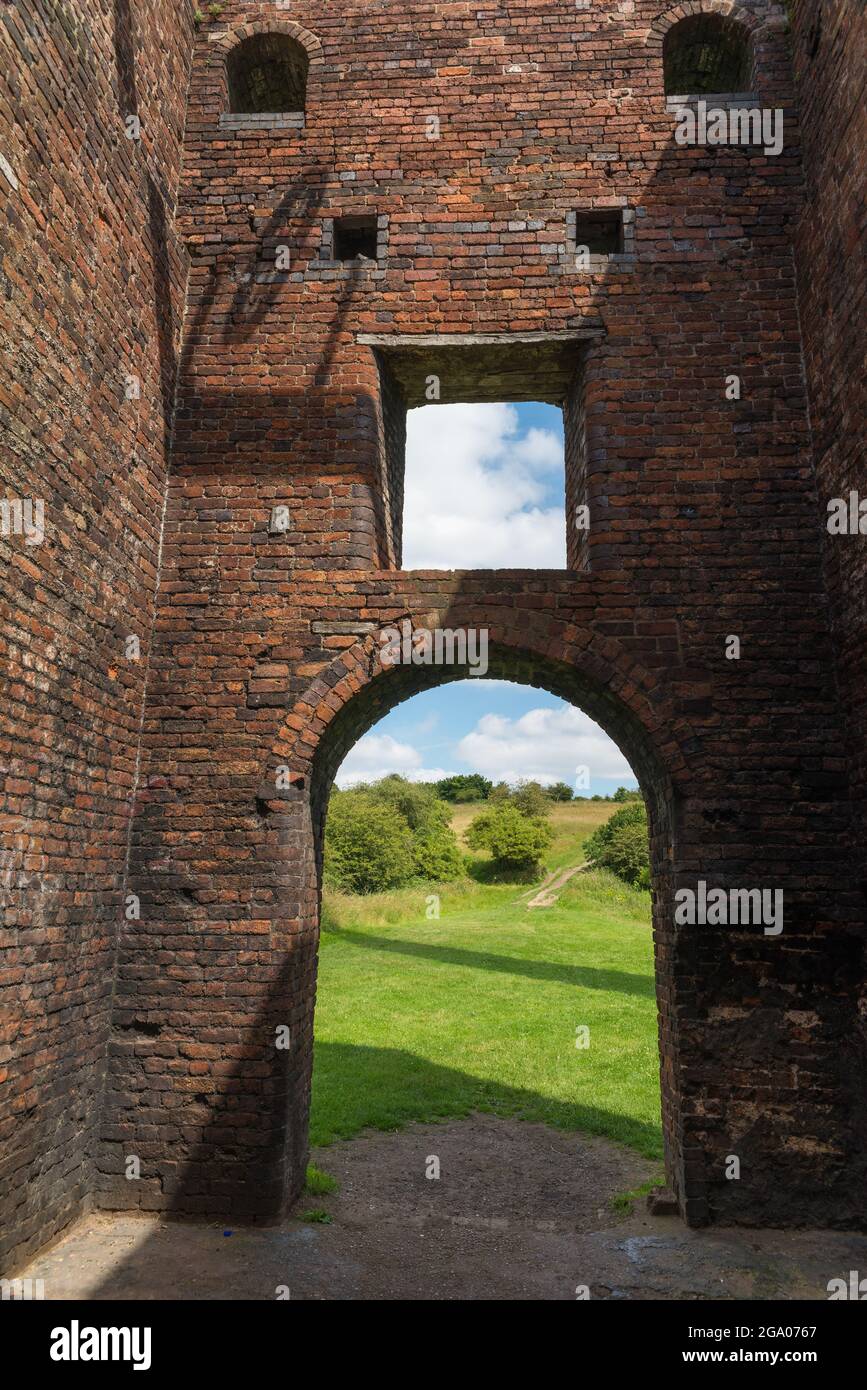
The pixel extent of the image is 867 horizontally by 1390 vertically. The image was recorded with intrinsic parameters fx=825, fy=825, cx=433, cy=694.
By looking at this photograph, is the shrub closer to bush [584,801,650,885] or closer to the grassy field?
bush [584,801,650,885]

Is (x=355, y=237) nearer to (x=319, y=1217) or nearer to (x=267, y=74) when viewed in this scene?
(x=267, y=74)

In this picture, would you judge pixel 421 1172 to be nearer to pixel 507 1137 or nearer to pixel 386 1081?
pixel 507 1137

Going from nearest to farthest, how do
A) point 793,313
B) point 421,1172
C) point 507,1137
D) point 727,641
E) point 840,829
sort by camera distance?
1. point 840,829
2. point 727,641
3. point 793,313
4. point 421,1172
5. point 507,1137

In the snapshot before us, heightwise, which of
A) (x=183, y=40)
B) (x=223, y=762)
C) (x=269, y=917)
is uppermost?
(x=183, y=40)

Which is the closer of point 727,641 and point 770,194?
point 727,641

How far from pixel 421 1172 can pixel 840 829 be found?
410cm

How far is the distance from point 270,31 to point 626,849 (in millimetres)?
28652

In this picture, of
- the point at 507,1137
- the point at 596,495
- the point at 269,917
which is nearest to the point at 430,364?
the point at 596,495

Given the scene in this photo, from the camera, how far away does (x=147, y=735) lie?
220 inches

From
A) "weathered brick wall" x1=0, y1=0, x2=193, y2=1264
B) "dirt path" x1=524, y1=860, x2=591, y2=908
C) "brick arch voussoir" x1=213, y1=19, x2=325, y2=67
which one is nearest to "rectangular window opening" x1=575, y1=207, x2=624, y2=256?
"brick arch voussoir" x1=213, y1=19, x2=325, y2=67

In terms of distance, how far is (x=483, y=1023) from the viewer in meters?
11.4

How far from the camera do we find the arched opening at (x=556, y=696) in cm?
540

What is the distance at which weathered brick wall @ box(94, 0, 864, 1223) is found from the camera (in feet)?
16.4

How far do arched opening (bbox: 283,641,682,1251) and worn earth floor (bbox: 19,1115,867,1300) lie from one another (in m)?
0.58
